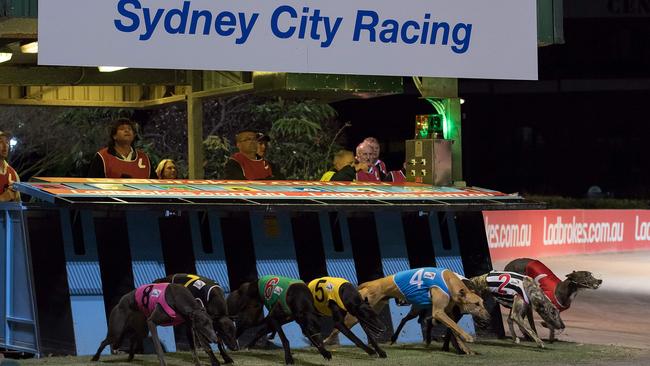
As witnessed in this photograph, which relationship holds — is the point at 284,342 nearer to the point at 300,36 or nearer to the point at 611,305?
the point at 300,36

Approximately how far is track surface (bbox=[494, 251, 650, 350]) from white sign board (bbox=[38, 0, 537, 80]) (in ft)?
9.29

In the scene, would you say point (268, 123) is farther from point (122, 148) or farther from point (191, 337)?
point (191, 337)

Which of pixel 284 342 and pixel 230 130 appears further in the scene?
pixel 230 130

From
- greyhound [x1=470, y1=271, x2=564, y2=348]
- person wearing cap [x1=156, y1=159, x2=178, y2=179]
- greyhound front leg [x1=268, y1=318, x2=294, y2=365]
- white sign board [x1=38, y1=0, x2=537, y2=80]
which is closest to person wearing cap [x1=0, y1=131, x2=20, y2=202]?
white sign board [x1=38, y1=0, x2=537, y2=80]

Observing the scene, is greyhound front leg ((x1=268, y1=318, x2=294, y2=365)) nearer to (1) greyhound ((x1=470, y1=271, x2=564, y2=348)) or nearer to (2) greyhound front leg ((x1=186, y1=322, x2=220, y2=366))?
(2) greyhound front leg ((x1=186, y1=322, x2=220, y2=366))

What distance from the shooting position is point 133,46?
11.4 meters

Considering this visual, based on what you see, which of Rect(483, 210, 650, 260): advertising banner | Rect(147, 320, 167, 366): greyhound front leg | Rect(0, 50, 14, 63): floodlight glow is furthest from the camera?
Rect(483, 210, 650, 260): advertising banner

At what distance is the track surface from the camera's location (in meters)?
14.0

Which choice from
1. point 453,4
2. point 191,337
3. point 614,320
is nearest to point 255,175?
point 453,4

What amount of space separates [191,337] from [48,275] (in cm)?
156

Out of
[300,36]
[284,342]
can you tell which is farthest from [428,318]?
[300,36]

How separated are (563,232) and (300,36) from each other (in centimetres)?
1876

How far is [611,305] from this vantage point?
58.8ft

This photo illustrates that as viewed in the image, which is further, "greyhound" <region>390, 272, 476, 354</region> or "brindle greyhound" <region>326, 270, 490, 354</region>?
"greyhound" <region>390, 272, 476, 354</region>
